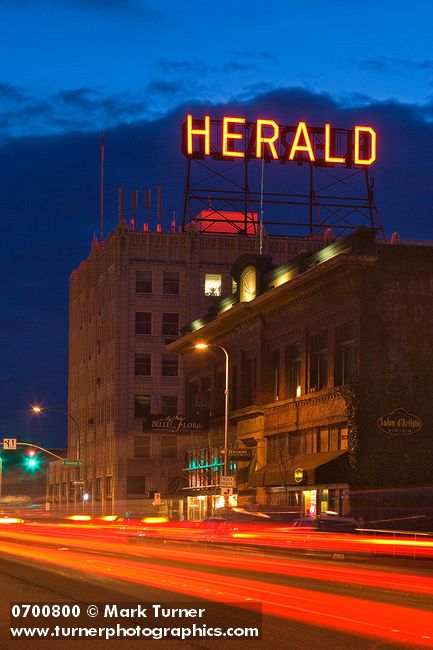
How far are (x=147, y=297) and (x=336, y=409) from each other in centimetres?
4943

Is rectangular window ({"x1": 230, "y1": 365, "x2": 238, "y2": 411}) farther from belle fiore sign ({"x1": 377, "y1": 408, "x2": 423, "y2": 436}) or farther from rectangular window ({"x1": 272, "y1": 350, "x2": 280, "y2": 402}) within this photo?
belle fiore sign ({"x1": 377, "y1": 408, "x2": 423, "y2": 436})

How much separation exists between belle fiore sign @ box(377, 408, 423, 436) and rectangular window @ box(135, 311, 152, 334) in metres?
52.8

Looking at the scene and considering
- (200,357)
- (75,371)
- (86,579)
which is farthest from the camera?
(75,371)

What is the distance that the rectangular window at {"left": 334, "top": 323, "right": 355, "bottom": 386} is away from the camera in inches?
2213

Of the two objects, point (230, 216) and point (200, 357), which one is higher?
point (230, 216)

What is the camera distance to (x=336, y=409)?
56656 mm

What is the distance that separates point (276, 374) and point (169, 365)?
1539 inches

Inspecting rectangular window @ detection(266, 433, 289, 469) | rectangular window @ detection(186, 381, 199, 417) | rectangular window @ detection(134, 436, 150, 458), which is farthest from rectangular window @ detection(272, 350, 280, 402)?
rectangular window @ detection(134, 436, 150, 458)

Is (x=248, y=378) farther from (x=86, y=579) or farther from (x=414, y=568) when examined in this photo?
(x=86, y=579)

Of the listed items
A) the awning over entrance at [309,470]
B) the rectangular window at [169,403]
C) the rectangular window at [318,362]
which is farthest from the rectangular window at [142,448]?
the rectangular window at [318,362]

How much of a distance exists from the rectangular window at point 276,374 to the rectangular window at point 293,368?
5.17 ft

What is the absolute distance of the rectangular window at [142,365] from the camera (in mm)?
104500

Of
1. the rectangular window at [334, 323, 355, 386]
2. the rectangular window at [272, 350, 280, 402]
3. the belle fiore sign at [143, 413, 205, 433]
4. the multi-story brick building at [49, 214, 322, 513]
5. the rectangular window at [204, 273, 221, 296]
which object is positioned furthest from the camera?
the rectangular window at [204, 273, 221, 296]

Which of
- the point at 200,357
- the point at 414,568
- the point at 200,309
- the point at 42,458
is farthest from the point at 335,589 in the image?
the point at 42,458
